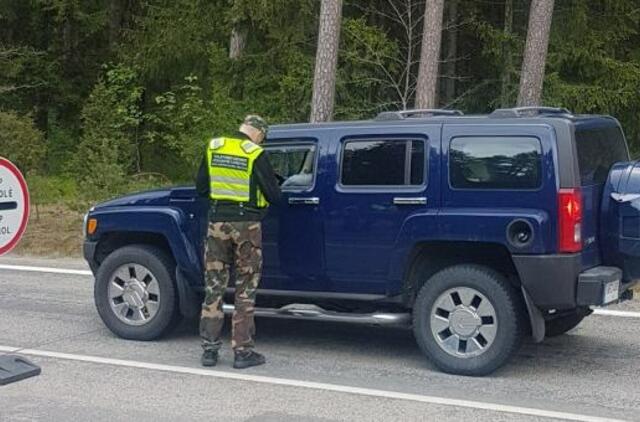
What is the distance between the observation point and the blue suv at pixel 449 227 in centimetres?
626

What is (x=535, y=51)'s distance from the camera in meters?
16.7

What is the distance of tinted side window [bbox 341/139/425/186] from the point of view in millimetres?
6758

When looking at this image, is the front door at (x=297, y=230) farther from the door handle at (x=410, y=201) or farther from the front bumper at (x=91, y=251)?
the front bumper at (x=91, y=251)

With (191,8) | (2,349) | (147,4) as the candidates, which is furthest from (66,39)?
(2,349)

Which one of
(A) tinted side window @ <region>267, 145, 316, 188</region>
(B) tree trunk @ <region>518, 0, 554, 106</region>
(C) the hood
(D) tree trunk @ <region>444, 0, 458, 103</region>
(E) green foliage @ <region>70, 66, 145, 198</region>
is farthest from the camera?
(D) tree trunk @ <region>444, 0, 458, 103</region>

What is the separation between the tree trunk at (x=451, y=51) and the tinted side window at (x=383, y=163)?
15109 mm

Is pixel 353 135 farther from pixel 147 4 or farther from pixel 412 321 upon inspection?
pixel 147 4

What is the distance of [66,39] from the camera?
3294 centimetres

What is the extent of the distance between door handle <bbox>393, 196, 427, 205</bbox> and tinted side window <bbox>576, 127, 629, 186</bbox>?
1145mm

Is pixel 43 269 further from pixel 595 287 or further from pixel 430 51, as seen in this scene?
pixel 430 51

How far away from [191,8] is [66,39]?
11.6 metres

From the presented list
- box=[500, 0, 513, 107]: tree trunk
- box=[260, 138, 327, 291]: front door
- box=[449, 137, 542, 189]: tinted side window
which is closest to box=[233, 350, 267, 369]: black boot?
box=[260, 138, 327, 291]: front door

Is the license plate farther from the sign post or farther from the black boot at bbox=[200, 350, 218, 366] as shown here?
the sign post

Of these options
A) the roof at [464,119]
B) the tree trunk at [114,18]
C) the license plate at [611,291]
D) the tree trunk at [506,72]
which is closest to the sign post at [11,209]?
the roof at [464,119]
